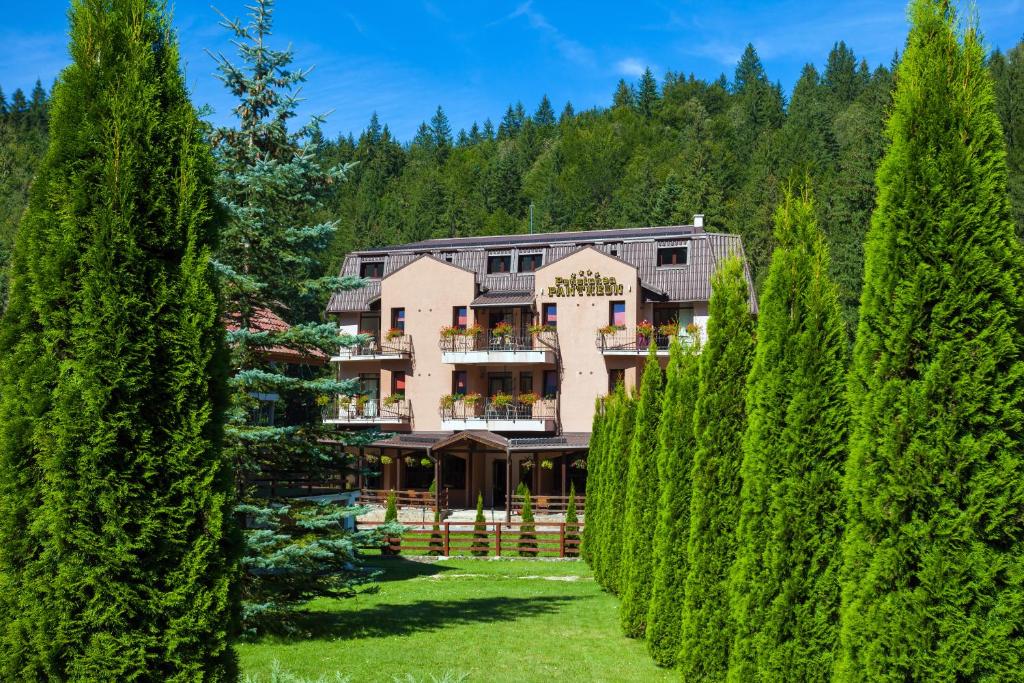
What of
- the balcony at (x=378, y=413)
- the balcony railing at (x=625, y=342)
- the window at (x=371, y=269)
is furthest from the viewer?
the window at (x=371, y=269)

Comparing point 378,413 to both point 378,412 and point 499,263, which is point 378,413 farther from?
point 499,263

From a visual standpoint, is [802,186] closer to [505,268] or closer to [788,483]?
[788,483]

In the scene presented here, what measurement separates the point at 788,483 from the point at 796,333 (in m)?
1.39

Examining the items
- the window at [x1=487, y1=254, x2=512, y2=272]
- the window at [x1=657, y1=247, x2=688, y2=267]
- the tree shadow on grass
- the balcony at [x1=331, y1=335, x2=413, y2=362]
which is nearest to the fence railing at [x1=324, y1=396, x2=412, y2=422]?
the balcony at [x1=331, y1=335, x2=413, y2=362]

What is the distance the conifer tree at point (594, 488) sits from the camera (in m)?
21.7

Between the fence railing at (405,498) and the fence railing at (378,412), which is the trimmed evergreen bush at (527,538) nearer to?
the fence railing at (405,498)

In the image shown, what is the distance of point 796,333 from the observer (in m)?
7.59

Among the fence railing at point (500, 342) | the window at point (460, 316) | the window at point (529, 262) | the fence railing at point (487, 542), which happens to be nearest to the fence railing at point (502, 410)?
the fence railing at point (500, 342)

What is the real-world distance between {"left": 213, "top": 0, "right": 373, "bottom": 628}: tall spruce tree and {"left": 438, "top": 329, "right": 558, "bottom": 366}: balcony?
22.7 m

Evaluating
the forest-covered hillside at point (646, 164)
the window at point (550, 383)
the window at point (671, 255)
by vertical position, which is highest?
the forest-covered hillside at point (646, 164)

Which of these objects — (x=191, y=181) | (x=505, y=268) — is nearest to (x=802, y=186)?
(x=191, y=181)

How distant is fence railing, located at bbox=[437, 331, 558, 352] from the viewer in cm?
3672

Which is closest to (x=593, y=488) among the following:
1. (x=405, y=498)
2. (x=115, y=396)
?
(x=405, y=498)

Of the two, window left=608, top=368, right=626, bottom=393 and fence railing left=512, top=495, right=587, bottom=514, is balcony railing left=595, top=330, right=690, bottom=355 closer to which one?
window left=608, top=368, right=626, bottom=393
